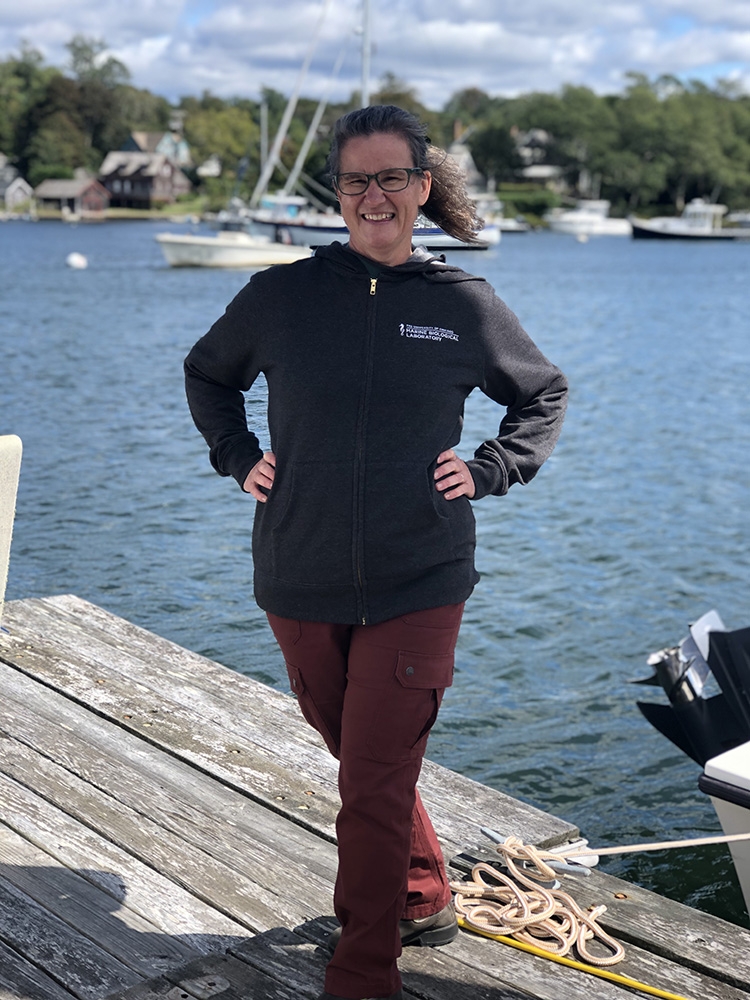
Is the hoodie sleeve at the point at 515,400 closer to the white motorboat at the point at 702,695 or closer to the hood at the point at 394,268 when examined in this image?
the hood at the point at 394,268

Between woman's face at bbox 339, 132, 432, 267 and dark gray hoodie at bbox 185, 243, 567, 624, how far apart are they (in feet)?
0.17

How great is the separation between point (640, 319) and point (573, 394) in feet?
53.1

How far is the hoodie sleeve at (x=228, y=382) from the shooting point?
8.86ft

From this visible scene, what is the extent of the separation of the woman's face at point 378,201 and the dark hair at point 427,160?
0.06ft

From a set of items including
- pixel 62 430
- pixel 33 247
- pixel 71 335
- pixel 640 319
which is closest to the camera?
pixel 62 430

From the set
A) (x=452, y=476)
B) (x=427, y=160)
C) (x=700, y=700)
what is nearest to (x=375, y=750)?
(x=452, y=476)

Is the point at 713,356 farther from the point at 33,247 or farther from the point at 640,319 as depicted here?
the point at 33,247

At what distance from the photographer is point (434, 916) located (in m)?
2.97

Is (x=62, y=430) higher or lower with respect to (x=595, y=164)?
lower

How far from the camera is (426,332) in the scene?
2.62 m

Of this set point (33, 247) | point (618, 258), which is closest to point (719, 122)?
point (618, 258)

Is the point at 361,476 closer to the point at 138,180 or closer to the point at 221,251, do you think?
the point at 221,251

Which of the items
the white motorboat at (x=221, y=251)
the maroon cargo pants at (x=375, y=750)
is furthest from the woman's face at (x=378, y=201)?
the white motorboat at (x=221, y=251)

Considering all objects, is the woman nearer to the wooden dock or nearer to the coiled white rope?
the wooden dock
